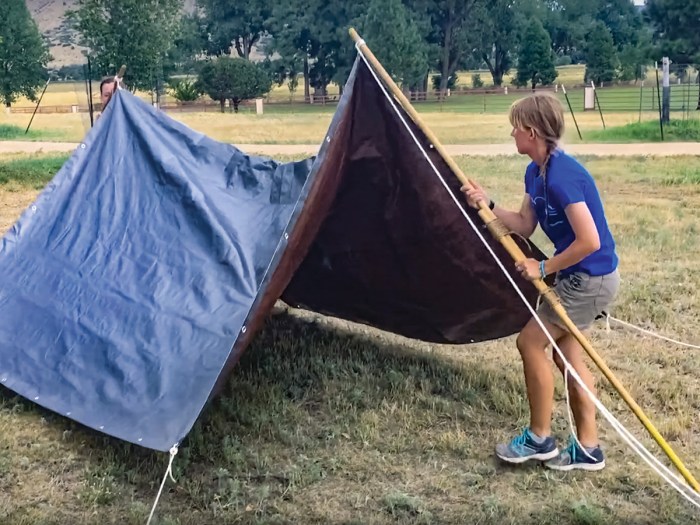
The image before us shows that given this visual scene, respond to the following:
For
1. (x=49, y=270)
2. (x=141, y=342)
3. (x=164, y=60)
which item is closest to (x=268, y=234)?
(x=141, y=342)

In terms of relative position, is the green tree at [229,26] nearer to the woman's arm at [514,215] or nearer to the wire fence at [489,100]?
the wire fence at [489,100]

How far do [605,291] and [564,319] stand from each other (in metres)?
0.25

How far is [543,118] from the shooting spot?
120 inches

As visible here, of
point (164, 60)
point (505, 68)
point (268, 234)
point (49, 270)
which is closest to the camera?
point (268, 234)

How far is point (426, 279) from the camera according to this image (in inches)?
163

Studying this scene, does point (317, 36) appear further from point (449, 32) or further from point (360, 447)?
point (360, 447)

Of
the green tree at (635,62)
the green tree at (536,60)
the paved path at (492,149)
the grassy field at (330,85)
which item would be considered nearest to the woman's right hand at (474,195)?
the paved path at (492,149)

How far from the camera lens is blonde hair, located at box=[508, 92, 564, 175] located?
9.97 ft

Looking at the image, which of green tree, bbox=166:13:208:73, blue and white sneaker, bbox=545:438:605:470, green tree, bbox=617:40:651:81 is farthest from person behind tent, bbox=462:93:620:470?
green tree, bbox=166:13:208:73

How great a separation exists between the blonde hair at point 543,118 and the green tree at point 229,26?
156ft

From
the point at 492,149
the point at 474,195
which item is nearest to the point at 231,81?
the point at 492,149

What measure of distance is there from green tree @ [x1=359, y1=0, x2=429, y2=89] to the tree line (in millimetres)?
44

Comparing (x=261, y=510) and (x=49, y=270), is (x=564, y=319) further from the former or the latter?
(x=49, y=270)

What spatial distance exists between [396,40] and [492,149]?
69.2 feet
